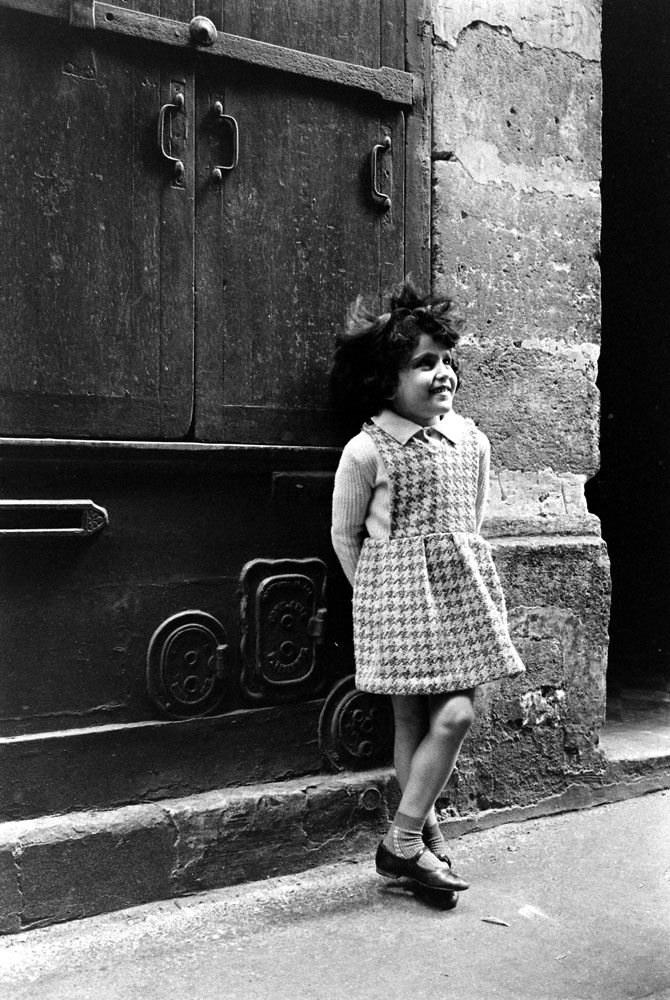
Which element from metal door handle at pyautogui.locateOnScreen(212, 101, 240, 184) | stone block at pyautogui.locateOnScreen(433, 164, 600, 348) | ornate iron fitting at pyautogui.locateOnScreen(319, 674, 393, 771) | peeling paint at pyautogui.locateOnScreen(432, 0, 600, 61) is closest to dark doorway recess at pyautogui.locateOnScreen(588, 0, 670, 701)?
peeling paint at pyautogui.locateOnScreen(432, 0, 600, 61)

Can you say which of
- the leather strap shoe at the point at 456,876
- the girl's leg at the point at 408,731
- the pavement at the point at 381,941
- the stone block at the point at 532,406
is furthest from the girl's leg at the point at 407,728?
the stone block at the point at 532,406

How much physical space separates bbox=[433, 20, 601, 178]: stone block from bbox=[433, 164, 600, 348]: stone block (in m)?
0.09

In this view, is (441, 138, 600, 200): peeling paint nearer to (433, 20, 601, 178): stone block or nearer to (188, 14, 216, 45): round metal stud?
(433, 20, 601, 178): stone block

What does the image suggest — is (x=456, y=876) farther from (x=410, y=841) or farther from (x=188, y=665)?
(x=188, y=665)

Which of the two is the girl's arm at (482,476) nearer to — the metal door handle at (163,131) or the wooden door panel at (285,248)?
the wooden door panel at (285,248)

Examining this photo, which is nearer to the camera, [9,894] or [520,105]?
[9,894]

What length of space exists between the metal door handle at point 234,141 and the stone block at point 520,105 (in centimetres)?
68

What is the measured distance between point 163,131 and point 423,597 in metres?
1.36

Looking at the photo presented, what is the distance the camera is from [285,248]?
9.23 feet

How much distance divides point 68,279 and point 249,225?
540 mm

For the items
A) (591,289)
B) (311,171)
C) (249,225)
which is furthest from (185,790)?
(591,289)

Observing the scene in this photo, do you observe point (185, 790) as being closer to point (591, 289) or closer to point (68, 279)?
point (68, 279)

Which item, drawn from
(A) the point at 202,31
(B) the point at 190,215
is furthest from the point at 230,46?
(B) the point at 190,215

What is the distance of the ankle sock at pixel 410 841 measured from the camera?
8.48 ft
